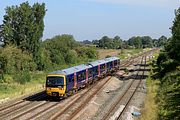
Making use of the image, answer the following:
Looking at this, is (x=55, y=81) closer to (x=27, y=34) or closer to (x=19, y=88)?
(x=19, y=88)

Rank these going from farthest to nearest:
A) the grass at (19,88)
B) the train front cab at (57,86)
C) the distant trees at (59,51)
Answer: the distant trees at (59,51) → the grass at (19,88) → the train front cab at (57,86)

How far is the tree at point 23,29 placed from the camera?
64.5 meters

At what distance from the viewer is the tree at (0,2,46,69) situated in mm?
64500

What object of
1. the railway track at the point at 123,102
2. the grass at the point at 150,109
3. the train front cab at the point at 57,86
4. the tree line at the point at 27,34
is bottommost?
the railway track at the point at 123,102

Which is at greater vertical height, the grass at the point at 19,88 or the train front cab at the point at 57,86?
the train front cab at the point at 57,86

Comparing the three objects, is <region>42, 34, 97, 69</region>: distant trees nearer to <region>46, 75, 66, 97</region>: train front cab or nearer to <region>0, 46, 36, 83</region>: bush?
<region>0, 46, 36, 83</region>: bush

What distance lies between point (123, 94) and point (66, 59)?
4330 cm

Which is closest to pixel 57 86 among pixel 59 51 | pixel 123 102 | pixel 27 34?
pixel 123 102

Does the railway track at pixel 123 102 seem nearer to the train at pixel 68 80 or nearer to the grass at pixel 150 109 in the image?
the grass at pixel 150 109

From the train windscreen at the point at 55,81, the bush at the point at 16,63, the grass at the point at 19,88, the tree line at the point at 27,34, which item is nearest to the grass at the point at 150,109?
the train windscreen at the point at 55,81

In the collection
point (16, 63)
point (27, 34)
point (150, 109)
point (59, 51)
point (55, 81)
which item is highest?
point (27, 34)

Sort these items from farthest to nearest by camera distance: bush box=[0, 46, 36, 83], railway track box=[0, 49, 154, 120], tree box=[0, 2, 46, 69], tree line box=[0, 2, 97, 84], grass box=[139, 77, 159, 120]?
tree box=[0, 2, 46, 69] → tree line box=[0, 2, 97, 84] → bush box=[0, 46, 36, 83] → railway track box=[0, 49, 154, 120] → grass box=[139, 77, 159, 120]

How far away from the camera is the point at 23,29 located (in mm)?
65125

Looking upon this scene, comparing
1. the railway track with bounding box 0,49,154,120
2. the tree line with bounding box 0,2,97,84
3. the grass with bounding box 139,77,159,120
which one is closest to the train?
the railway track with bounding box 0,49,154,120
